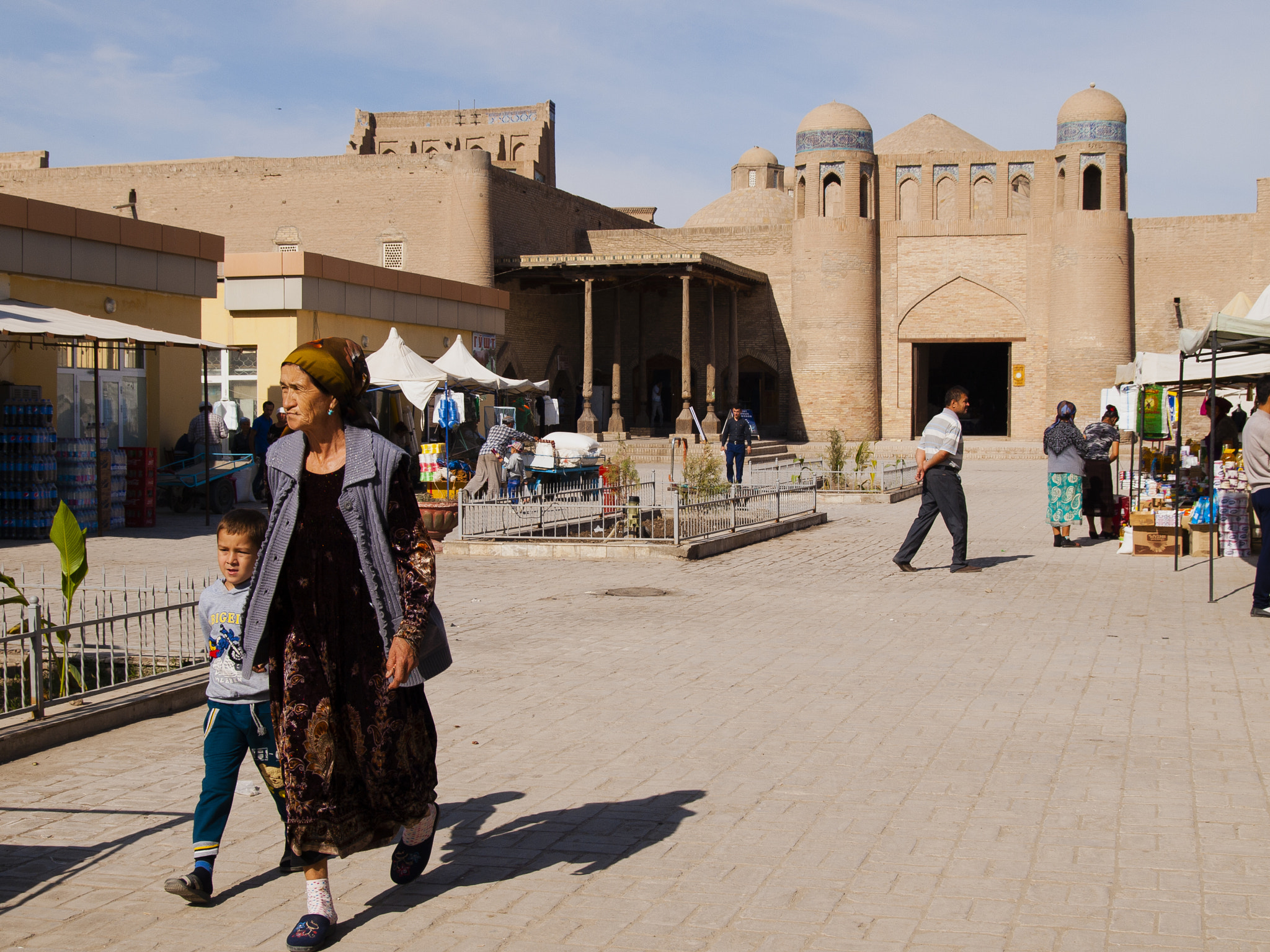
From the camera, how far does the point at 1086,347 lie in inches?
1348

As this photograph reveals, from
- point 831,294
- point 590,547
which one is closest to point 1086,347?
point 831,294

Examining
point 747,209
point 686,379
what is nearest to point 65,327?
point 686,379

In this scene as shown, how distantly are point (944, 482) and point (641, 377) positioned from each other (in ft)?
93.0

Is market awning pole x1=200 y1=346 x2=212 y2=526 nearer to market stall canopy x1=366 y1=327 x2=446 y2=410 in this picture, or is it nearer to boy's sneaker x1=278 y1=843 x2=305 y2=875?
market stall canopy x1=366 y1=327 x2=446 y2=410

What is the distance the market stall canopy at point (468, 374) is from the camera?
705 inches

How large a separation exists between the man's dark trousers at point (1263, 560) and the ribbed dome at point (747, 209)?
125 feet

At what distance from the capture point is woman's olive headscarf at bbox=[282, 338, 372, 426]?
3.28 meters

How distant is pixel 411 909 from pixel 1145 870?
2.09 m

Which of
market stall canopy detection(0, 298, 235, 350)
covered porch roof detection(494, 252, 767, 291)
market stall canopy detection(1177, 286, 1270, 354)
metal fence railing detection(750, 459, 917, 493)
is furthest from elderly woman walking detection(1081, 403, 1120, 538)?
covered porch roof detection(494, 252, 767, 291)

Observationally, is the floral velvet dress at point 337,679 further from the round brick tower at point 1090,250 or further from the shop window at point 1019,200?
the shop window at point 1019,200

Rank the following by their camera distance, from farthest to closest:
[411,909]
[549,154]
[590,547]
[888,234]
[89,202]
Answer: [549,154] < [888,234] < [89,202] < [590,547] < [411,909]

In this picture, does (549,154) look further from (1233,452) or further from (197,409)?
(1233,452)

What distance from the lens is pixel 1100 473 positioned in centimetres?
1354

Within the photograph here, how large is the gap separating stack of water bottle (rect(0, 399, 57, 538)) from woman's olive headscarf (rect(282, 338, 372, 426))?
10.6m
